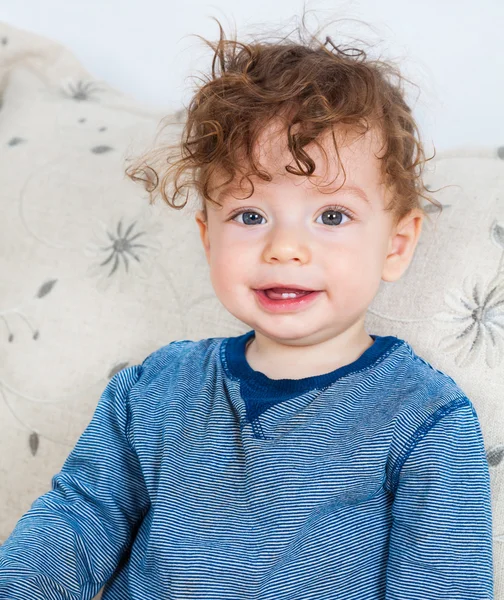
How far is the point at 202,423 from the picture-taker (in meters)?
0.86

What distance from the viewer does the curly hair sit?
0.79 m

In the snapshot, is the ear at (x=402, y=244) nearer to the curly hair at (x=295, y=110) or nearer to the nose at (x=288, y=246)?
the curly hair at (x=295, y=110)

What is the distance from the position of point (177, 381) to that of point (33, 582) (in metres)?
0.27

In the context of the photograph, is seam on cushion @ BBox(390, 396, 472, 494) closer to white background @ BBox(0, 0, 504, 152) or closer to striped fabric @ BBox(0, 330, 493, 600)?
striped fabric @ BBox(0, 330, 493, 600)

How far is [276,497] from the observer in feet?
2.57

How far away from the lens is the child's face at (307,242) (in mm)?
788

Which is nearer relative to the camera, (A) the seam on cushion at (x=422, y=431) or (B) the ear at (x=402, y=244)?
(A) the seam on cushion at (x=422, y=431)

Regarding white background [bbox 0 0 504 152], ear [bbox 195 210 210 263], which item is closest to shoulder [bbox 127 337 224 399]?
ear [bbox 195 210 210 263]

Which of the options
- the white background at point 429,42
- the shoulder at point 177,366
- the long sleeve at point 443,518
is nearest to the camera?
the long sleeve at point 443,518

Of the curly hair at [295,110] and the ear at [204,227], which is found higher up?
the curly hair at [295,110]

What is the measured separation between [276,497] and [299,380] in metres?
0.13

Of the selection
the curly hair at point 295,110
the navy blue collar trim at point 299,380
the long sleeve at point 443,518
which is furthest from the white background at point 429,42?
the long sleeve at point 443,518

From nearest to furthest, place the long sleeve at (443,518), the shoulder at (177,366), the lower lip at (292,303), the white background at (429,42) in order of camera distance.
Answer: the long sleeve at (443,518)
the lower lip at (292,303)
the shoulder at (177,366)
the white background at (429,42)

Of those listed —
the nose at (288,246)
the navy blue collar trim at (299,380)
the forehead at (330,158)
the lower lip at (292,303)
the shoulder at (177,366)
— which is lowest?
the shoulder at (177,366)
